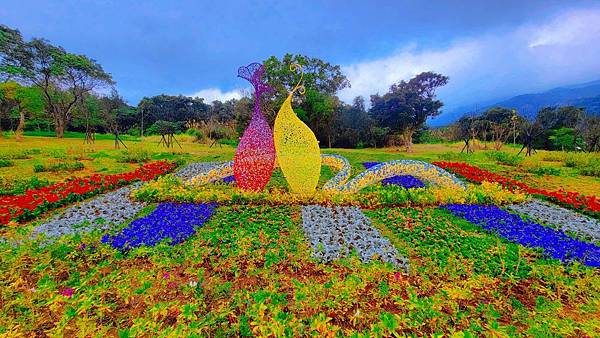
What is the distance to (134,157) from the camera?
46.3ft

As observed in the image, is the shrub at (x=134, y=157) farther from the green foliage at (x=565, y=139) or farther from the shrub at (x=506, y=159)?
the green foliage at (x=565, y=139)

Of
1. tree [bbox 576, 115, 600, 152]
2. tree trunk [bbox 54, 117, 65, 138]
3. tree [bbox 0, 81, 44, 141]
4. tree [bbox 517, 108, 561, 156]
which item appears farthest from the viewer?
tree trunk [bbox 54, 117, 65, 138]

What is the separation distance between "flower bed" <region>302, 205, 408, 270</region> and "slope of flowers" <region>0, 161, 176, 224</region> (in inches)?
218

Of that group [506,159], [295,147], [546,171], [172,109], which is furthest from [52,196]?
[172,109]

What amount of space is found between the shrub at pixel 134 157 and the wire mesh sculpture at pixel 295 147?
9.48m

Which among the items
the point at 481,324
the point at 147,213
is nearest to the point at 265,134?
the point at 147,213

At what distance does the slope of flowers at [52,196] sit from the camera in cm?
599

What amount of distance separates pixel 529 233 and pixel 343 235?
3.35 meters

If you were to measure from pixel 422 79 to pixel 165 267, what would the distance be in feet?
87.4

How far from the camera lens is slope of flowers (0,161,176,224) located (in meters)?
5.99

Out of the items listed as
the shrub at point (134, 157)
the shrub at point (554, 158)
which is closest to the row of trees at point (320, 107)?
the shrub at point (554, 158)

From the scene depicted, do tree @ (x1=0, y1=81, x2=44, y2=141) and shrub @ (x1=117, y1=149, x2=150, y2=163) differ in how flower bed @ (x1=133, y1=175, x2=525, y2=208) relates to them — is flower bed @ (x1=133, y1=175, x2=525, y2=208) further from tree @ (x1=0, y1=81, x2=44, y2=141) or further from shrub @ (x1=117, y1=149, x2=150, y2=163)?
tree @ (x1=0, y1=81, x2=44, y2=141)

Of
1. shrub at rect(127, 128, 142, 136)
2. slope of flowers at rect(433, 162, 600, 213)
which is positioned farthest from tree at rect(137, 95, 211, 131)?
slope of flowers at rect(433, 162, 600, 213)

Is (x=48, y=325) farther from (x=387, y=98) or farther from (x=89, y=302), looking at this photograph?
(x=387, y=98)
